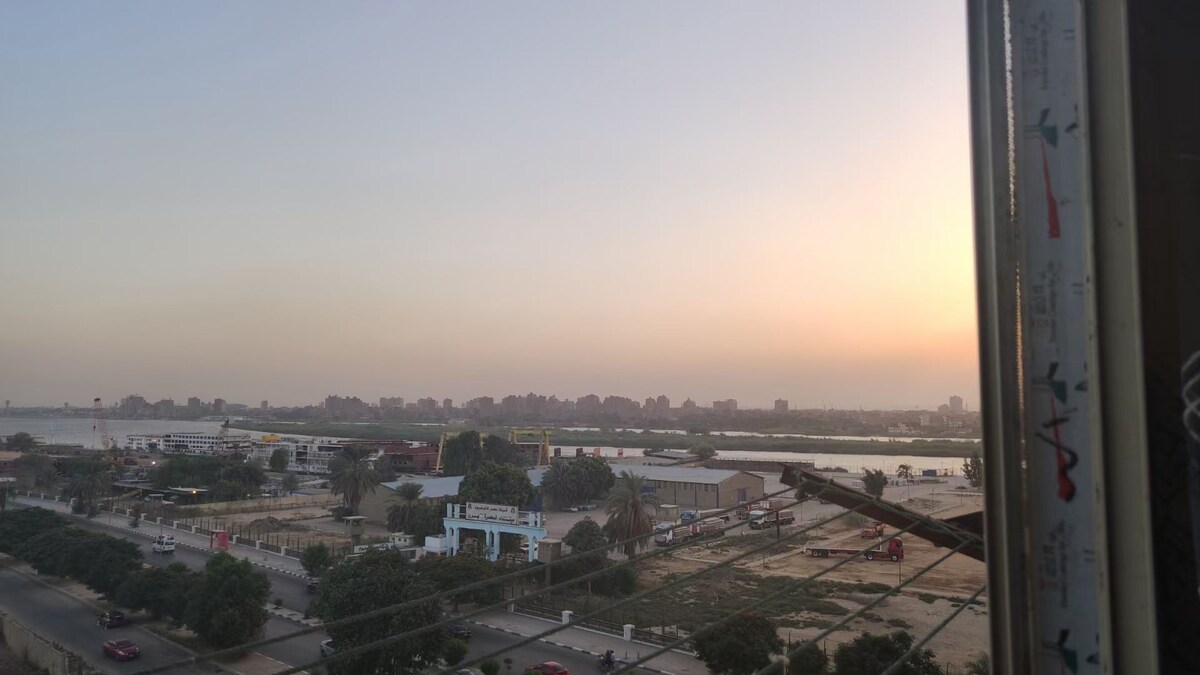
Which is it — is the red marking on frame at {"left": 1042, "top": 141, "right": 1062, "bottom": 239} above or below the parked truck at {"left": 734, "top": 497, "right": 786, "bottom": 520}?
above

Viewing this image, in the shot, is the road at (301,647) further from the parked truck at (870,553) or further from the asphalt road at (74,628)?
the parked truck at (870,553)

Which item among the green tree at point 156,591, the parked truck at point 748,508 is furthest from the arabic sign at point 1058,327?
the green tree at point 156,591

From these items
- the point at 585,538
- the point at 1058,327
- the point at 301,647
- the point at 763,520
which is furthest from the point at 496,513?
the point at 1058,327

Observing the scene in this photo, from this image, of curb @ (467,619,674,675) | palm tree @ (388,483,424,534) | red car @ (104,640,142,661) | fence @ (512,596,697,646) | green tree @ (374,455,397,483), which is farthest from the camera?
green tree @ (374,455,397,483)

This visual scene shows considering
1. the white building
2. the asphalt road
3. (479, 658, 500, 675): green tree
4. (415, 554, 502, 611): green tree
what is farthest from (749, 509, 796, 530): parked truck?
the white building

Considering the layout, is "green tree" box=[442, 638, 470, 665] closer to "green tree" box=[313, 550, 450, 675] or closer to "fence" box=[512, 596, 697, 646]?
"green tree" box=[313, 550, 450, 675]

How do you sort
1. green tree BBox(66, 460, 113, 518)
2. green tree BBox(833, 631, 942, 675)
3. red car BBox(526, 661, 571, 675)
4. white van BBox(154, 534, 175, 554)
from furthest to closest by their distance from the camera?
1. green tree BBox(66, 460, 113, 518)
2. white van BBox(154, 534, 175, 554)
3. red car BBox(526, 661, 571, 675)
4. green tree BBox(833, 631, 942, 675)

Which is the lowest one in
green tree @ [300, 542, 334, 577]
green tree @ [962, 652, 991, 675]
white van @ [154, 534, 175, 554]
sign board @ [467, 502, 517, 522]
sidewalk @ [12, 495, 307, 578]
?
sidewalk @ [12, 495, 307, 578]
